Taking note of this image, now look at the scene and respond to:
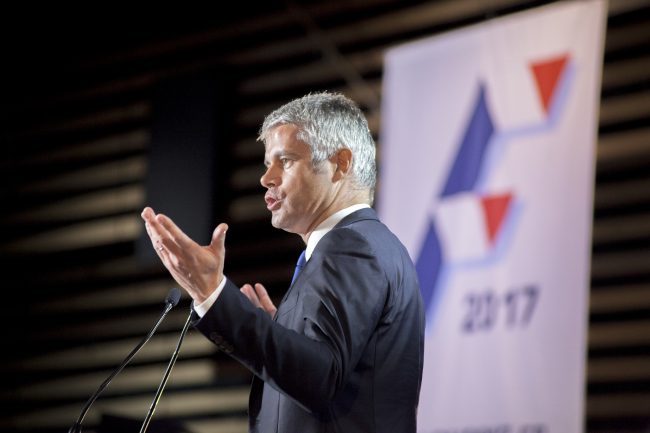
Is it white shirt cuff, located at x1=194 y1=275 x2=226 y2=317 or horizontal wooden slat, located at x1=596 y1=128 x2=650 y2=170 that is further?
horizontal wooden slat, located at x1=596 y1=128 x2=650 y2=170

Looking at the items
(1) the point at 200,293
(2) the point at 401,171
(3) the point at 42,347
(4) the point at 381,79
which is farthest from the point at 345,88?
(1) the point at 200,293

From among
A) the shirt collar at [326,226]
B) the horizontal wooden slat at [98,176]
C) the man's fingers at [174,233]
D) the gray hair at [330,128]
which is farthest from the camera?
the horizontal wooden slat at [98,176]

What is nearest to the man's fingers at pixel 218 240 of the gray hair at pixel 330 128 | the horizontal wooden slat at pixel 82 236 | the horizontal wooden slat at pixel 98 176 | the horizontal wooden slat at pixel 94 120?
the gray hair at pixel 330 128

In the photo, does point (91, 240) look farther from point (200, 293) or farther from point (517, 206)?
point (200, 293)

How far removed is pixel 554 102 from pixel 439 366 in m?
1.30

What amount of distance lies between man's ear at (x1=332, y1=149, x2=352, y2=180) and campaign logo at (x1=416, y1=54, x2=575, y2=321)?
85.9 inches

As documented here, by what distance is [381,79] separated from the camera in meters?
6.51

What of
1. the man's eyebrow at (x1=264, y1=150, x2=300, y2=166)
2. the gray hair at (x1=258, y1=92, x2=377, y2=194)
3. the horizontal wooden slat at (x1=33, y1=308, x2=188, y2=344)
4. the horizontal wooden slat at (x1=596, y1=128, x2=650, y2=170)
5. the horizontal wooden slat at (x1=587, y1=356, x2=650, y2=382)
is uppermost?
the horizontal wooden slat at (x1=596, y1=128, x2=650, y2=170)

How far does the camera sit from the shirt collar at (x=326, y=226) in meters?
2.54

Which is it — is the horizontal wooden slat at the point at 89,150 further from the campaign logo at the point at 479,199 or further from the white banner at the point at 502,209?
the campaign logo at the point at 479,199

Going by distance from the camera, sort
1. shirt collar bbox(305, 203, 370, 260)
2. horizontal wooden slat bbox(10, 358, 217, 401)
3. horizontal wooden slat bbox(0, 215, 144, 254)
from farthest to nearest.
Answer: horizontal wooden slat bbox(0, 215, 144, 254), horizontal wooden slat bbox(10, 358, 217, 401), shirt collar bbox(305, 203, 370, 260)

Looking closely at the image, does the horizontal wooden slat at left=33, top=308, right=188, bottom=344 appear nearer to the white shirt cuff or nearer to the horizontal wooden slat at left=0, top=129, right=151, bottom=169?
the horizontal wooden slat at left=0, top=129, right=151, bottom=169

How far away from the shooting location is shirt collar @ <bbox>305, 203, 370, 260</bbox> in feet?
8.34

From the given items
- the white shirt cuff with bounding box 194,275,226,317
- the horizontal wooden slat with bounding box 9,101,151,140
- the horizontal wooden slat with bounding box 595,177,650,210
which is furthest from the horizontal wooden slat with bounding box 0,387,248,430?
the white shirt cuff with bounding box 194,275,226,317
